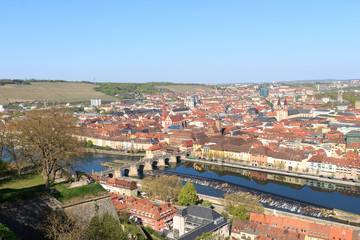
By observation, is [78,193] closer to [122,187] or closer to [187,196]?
[187,196]

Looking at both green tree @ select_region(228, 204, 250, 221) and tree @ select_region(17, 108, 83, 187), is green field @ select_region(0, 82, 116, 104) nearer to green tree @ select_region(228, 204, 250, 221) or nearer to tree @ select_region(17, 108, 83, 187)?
green tree @ select_region(228, 204, 250, 221)

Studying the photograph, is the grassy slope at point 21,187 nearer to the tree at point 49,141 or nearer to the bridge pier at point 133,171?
the tree at point 49,141

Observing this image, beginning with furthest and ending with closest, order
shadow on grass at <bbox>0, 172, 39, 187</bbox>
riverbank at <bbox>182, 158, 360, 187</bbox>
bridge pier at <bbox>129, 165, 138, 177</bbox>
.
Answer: bridge pier at <bbox>129, 165, 138, 177</bbox>, riverbank at <bbox>182, 158, 360, 187</bbox>, shadow on grass at <bbox>0, 172, 39, 187</bbox>

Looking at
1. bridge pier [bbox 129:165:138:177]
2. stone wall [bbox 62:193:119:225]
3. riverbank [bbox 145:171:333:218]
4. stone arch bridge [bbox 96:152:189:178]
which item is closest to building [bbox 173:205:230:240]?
riverbank [bbox 145:171:333:218]

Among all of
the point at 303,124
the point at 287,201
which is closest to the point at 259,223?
the point at 287,201

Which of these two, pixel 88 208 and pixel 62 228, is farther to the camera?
Answer: pixel 88 208

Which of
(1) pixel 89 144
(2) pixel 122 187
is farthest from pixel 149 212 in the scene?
(1) pixel 89 144

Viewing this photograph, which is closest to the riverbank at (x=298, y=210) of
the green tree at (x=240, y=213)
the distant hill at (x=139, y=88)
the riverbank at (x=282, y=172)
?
the green tree at (x=240, y=213)
